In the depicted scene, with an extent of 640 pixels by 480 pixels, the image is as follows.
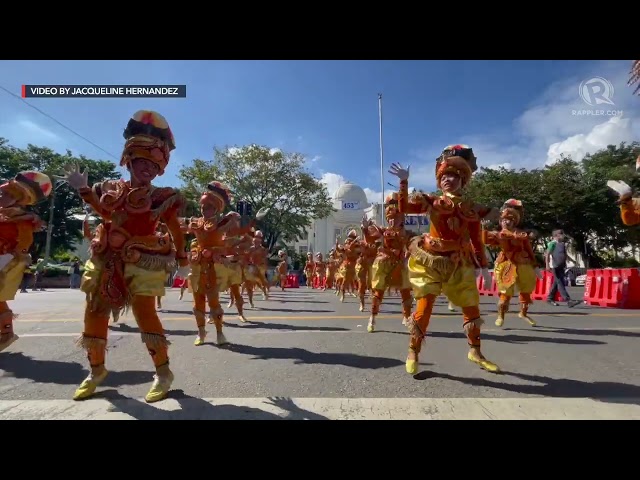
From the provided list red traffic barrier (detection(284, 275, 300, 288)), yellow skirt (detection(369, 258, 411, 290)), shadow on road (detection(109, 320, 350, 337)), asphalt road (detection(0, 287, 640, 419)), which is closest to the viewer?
asphalt road (detection(0, 287, 640, 419))

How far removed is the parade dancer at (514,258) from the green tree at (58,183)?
88.5 feet

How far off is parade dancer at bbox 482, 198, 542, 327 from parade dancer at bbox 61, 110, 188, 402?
567cm

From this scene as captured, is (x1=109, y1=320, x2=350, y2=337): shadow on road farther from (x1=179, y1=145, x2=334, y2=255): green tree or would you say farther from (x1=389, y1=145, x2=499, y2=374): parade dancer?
(x1=179, y1=145, x2=334, y2=255): green tree

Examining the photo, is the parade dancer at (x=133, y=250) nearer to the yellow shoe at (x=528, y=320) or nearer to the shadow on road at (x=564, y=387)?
the shadow on road at (x=564, y=387)

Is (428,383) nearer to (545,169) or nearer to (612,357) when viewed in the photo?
(612,357)

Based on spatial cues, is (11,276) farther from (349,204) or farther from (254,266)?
(349,204)

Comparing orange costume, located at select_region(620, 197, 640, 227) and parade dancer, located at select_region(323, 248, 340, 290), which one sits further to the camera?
parade dancer, located at select_region(323, 248, 340, 290)

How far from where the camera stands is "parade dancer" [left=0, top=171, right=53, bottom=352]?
4609 millimetres

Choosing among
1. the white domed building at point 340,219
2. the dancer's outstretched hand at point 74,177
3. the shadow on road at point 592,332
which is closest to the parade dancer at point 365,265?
the shadow on road at point 592,332

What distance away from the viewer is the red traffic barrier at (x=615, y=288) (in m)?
10.5

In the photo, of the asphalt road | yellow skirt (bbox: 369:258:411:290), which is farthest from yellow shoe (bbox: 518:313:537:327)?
yellow skirt (bbox: 369:258:411:290)
